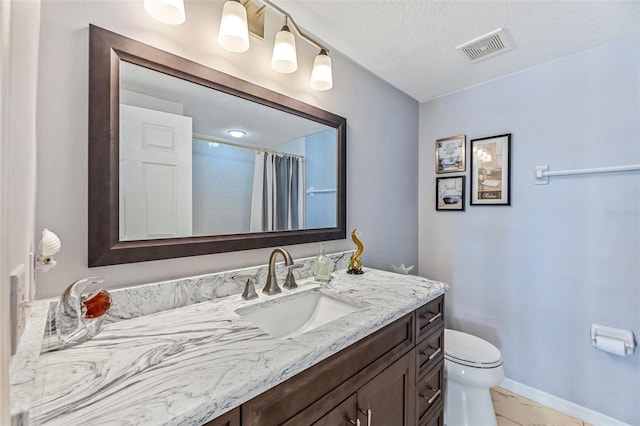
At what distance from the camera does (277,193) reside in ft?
4.49

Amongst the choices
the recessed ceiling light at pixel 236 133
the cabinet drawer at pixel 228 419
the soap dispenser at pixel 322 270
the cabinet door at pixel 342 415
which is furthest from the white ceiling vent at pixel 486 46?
the cabinet drawer at pixel 228 419

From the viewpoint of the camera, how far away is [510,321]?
1919 millimetres

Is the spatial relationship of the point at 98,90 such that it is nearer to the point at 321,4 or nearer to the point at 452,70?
the point at 321,4

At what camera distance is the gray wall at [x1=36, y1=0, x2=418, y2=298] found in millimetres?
799

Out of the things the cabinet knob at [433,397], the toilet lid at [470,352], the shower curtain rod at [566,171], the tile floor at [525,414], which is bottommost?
the tile floor at [525,414]

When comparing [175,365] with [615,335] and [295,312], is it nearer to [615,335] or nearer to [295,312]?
[295,312]

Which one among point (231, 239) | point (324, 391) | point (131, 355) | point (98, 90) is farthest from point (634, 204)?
point (98, 90)

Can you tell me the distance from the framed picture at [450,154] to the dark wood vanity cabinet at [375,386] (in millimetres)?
1222

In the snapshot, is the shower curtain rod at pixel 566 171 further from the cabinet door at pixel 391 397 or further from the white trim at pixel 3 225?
the white trim at pixel 3 225

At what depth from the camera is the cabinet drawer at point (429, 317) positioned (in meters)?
1.17

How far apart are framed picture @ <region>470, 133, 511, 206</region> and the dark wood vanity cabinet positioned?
1.05 m

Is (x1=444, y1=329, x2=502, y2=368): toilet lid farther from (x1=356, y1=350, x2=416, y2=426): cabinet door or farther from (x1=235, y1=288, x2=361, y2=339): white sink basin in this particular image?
(x1=235, y1=288, x2=361, y2=339): white sink basin

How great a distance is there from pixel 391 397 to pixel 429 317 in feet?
1.27

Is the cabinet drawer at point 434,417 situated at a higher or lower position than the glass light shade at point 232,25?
lower
